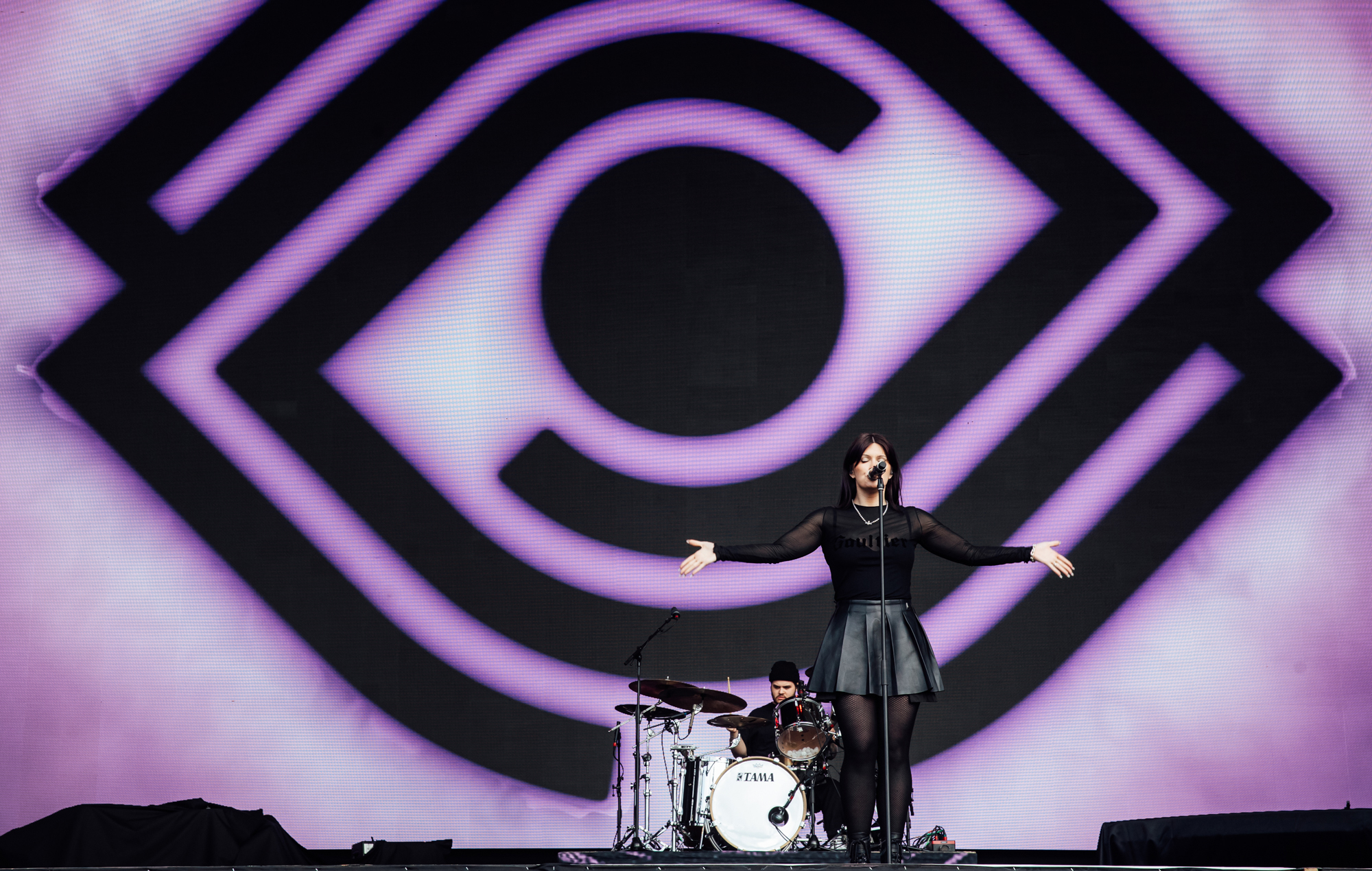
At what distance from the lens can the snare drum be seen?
Answer: 4.57 m

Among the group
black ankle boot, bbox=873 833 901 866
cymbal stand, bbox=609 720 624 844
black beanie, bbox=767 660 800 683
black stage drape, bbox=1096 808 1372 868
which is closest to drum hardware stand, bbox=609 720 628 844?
cymbal stand, bbox=609 720 624 844

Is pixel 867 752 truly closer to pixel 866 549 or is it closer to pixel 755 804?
pixel 866 549

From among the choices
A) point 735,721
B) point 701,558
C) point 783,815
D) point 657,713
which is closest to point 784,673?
point 735,721

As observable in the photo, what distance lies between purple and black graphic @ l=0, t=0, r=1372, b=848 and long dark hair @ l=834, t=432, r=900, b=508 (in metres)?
1.79

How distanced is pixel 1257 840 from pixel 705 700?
221 cm

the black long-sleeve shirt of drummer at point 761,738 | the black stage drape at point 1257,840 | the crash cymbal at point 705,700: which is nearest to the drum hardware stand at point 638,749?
the crash cymbal at point 705,700

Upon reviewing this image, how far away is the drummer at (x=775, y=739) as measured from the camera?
475 centimetres

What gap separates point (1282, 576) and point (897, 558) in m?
2.46

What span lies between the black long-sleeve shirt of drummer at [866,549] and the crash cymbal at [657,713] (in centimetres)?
166

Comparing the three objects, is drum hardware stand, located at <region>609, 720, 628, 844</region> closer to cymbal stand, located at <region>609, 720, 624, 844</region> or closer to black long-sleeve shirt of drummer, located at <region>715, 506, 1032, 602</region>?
cymbal stand, located at <region>609, 720, 624, 844</region>

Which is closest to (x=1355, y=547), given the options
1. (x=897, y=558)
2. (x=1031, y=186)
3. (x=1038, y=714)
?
(x=1038, y=714)

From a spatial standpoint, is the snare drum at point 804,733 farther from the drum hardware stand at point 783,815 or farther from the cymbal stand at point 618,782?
the cymbal stand at point 618,782

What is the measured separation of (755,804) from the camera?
14.7 feet

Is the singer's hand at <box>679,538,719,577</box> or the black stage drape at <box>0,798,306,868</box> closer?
the singer's hand at <box>679,538,719,577</box>
